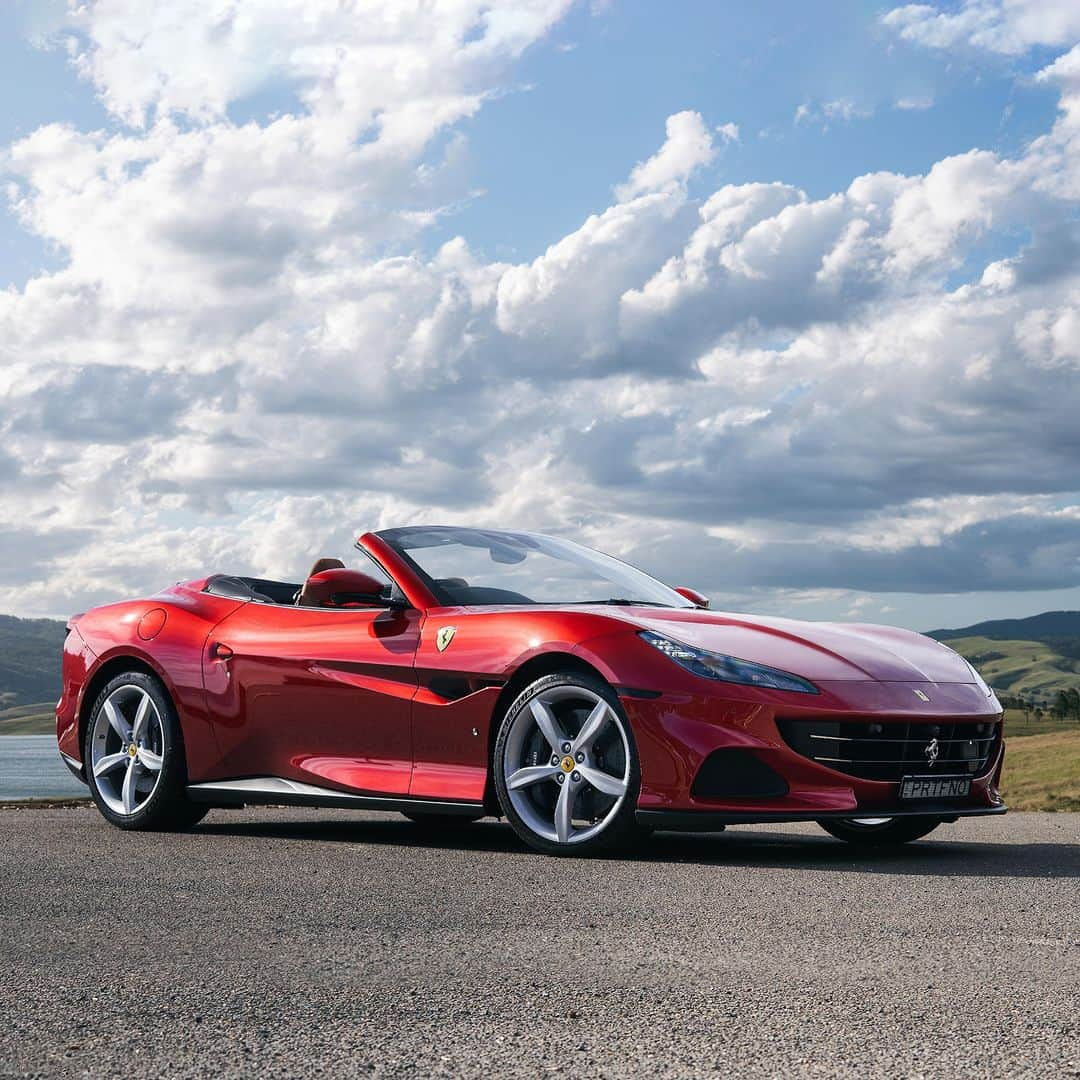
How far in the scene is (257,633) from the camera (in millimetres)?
7531

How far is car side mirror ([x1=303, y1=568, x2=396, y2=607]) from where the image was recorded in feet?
22.6

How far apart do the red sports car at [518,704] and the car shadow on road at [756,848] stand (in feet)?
0.77

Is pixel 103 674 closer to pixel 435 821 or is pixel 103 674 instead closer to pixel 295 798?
pixel 295 798

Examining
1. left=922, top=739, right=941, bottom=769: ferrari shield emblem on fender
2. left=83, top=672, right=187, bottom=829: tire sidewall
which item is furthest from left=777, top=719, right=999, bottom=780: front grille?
left=83, top=672, right=187, bottom=829: tire sidewall

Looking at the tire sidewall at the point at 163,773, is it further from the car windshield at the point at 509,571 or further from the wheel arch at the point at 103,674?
the car windshield at the point at 509,571

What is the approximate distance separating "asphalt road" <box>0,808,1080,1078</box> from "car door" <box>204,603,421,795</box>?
17.8 inches

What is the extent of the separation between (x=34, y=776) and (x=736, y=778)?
132 metres

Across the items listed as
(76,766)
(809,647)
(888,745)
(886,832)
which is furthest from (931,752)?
(76,766)

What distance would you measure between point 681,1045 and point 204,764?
513cm

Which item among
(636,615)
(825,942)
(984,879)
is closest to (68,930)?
(825,942)

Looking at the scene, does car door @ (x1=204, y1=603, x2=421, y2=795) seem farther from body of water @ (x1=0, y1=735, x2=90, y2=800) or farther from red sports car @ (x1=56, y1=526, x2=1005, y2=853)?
body of water @ (x1=0, y1=735, x2=90, y2=800)

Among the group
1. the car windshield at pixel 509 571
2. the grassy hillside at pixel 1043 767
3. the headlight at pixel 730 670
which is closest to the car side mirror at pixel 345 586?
the car windshield at pixel 509 571

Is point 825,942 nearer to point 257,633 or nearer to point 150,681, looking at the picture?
point 257,633

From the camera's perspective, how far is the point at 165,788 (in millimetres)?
7766
